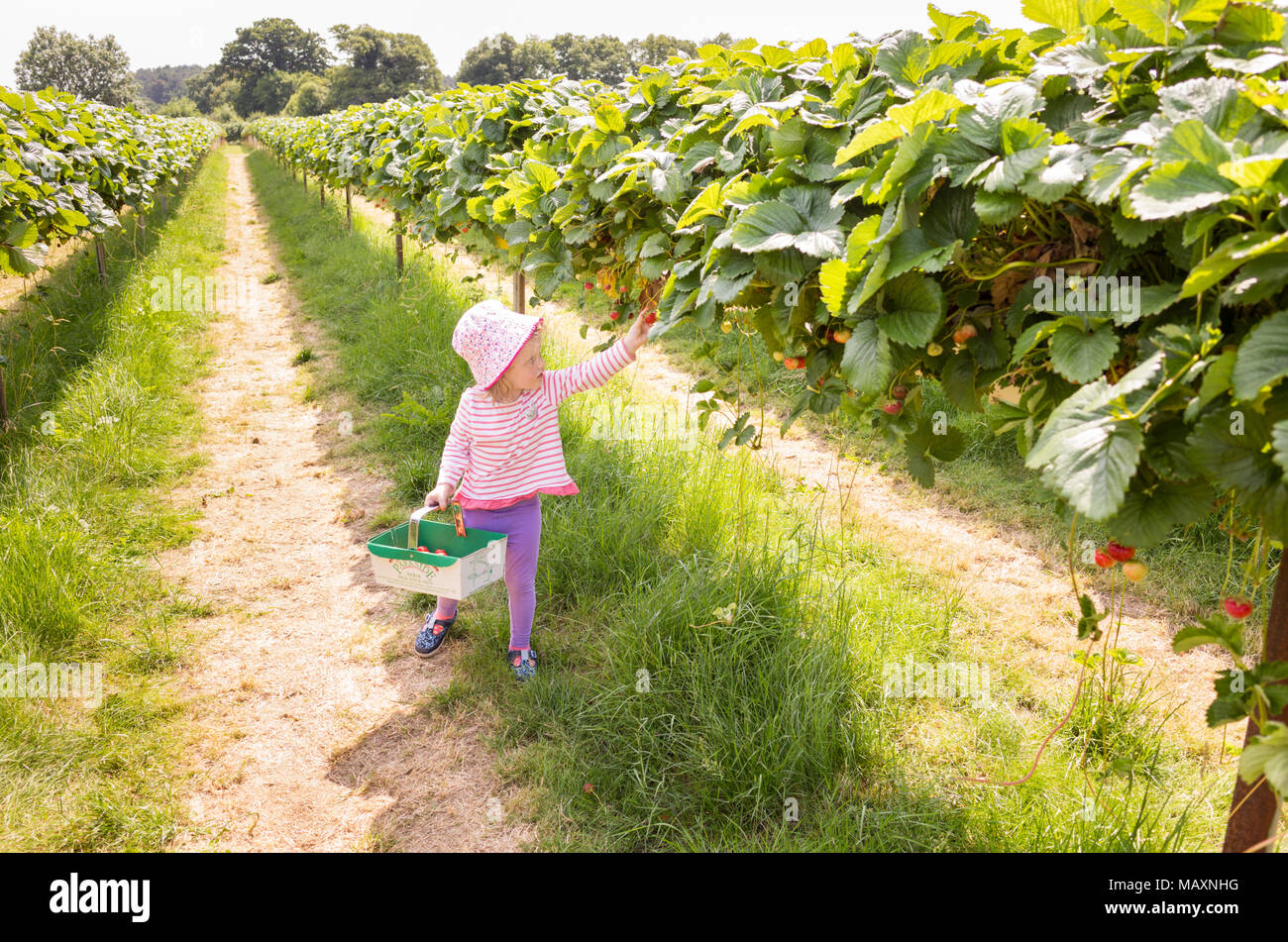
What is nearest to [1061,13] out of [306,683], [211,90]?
[306,683]

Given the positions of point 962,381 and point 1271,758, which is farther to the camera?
point 962,381

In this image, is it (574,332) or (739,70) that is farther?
(574,332)

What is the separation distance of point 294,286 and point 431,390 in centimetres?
586

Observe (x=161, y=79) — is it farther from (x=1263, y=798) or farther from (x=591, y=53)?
(x=1263, y=798)

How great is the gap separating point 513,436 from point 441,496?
1.14ft

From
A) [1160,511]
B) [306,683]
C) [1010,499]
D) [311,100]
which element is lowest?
[306,683]

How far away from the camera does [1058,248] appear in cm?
154

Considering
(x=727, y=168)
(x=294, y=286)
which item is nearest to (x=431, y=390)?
(x=727, y=168)

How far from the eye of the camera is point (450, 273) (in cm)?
852

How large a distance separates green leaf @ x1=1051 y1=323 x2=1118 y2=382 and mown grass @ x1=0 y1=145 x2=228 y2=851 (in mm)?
2682

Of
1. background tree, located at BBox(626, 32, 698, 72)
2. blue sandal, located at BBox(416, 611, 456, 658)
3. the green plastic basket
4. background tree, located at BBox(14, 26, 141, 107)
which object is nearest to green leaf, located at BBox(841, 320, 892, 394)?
the green plastic basket

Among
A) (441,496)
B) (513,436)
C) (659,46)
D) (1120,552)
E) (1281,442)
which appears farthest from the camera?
(659,46)

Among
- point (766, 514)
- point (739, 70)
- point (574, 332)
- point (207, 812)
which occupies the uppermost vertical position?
point (739, 70)

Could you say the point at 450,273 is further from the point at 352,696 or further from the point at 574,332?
the point at 352,696
